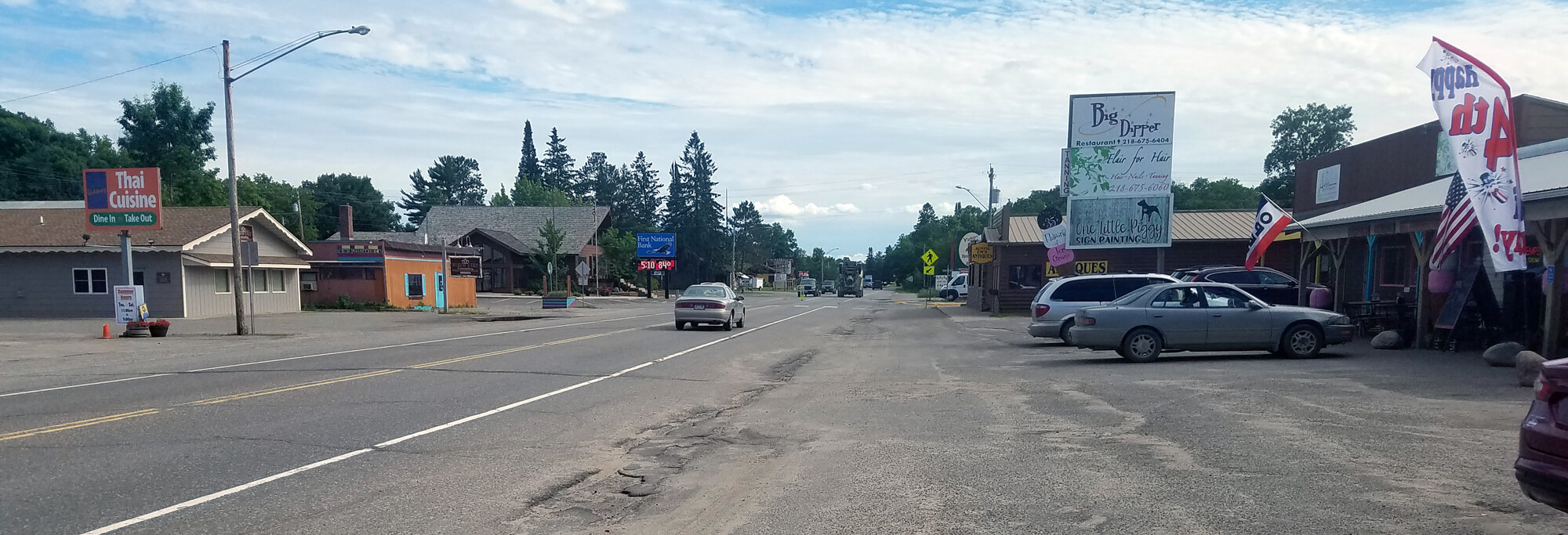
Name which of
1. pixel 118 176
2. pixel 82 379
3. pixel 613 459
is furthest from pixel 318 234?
pixel 613 459

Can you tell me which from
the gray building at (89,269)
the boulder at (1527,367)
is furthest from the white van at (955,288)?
the boulder at (1527,367)

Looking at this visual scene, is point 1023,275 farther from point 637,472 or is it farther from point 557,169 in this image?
point 557,169

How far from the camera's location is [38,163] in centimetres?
6712

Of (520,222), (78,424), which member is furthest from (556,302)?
(78,424)

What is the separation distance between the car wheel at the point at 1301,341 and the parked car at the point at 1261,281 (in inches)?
274

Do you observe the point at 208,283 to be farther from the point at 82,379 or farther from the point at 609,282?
the point at 609,282

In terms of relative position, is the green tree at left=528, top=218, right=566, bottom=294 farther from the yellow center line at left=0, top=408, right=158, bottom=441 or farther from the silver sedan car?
the yellow center line at left=0, top=408, right=158, bottom=441

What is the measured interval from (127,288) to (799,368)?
64.1 ft

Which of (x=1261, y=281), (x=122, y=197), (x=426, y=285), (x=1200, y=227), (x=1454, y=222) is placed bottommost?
(x=426, y=285)

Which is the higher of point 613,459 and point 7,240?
point 7,240

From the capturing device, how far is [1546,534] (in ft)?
16.6

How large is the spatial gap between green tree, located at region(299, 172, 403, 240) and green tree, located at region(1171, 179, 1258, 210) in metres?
86.4

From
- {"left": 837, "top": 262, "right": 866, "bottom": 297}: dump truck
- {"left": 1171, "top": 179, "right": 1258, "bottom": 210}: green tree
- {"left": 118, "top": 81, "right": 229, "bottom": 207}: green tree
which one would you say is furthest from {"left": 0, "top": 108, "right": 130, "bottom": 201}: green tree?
{"left": 1171, "top": 179, "right": 1258, "bottom": 210}: green tree

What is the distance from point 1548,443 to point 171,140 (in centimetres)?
7979
